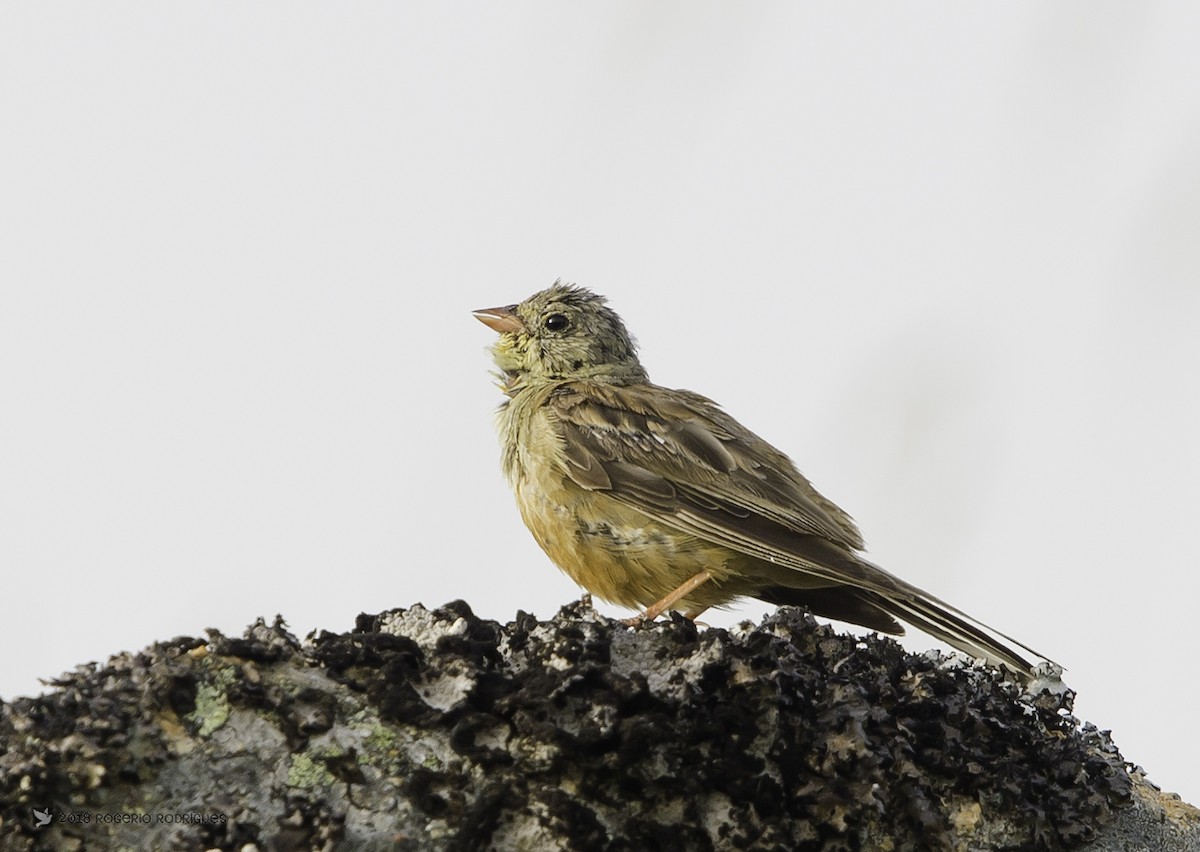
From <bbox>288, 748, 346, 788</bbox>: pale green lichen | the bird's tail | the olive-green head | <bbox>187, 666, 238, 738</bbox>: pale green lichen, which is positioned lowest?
<bbox>288, 748, 346, 788</bbox>: pale green lichen

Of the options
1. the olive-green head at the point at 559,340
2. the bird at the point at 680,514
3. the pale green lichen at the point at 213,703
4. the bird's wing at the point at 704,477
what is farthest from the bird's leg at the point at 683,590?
the pale green lichen at the point at 213,703

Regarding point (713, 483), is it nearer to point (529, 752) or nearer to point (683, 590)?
point (683, 590)

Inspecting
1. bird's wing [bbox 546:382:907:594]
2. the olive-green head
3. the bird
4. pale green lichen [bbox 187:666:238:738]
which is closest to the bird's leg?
the bird

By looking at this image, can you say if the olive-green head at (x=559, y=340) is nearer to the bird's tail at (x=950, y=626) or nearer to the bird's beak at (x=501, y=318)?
the bird's beak at (x=501, y=318)

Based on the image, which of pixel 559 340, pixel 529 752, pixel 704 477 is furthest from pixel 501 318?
pixel 529 752

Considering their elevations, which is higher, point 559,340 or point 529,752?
point 559,340

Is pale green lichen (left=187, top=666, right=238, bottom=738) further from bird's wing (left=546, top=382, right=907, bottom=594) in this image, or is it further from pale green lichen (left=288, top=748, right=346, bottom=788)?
bird's wing (left=546, top=382, right=907, bottom=594)

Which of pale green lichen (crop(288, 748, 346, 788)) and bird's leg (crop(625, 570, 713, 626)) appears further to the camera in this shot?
bird's leg (crop(625, 570, 713, 626))
